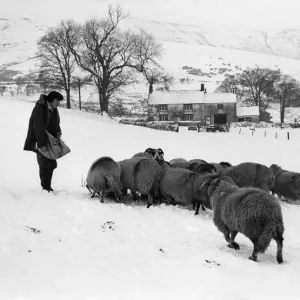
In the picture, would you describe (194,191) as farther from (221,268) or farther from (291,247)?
(221,268)

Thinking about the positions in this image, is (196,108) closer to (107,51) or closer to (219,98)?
(219,98)

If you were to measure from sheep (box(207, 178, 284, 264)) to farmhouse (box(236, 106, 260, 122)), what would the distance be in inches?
2487

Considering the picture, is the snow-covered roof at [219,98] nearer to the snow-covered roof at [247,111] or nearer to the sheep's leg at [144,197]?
the snow-covered roof at [247,111]

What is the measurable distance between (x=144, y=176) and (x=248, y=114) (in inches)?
2414

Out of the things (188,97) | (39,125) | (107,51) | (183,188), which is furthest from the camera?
(188,97)

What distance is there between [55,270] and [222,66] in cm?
14894

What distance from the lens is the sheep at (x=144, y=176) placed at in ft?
28.3

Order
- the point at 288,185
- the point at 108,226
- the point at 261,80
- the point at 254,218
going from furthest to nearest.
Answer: the point at 261,80 → the point at 288,185 → the point at 108,226 → the point at 254,218

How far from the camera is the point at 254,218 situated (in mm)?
5023

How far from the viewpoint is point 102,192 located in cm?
838

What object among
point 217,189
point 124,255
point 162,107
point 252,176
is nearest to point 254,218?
point 217,189

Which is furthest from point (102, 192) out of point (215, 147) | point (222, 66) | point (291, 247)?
point (222, 66)

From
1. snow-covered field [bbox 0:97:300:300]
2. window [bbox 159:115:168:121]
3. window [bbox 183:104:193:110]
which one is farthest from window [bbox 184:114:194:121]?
snow-covered field [bbox 0:97:300:300]

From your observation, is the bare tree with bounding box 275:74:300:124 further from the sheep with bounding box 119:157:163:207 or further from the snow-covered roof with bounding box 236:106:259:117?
the sheep with bounding box 119:157:163:207
